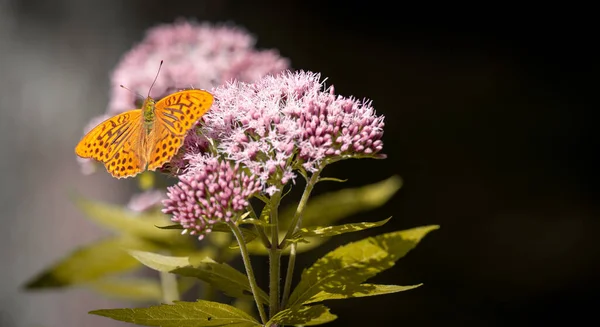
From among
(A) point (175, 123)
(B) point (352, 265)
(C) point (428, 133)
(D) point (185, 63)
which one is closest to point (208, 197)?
(A) point (175, 123)

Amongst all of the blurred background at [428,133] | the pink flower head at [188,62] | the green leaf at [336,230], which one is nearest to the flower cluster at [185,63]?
the pink flower head at [188,62]

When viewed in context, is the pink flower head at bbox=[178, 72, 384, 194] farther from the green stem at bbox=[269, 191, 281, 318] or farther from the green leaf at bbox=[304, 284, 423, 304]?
the green leaf at bbox=[304, 284, 423, 304]

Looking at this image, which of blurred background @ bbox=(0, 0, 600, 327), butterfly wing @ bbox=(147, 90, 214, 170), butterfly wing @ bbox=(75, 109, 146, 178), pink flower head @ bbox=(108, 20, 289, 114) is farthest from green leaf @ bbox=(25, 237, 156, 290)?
blurred background @ bbox=(0, 0, 600, 327)

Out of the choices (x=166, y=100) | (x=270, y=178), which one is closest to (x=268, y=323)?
(x=270, y=178)

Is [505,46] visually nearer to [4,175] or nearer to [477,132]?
[477,132]

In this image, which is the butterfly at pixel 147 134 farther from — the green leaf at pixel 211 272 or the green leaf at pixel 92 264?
the green leaf at pixel 92 264
